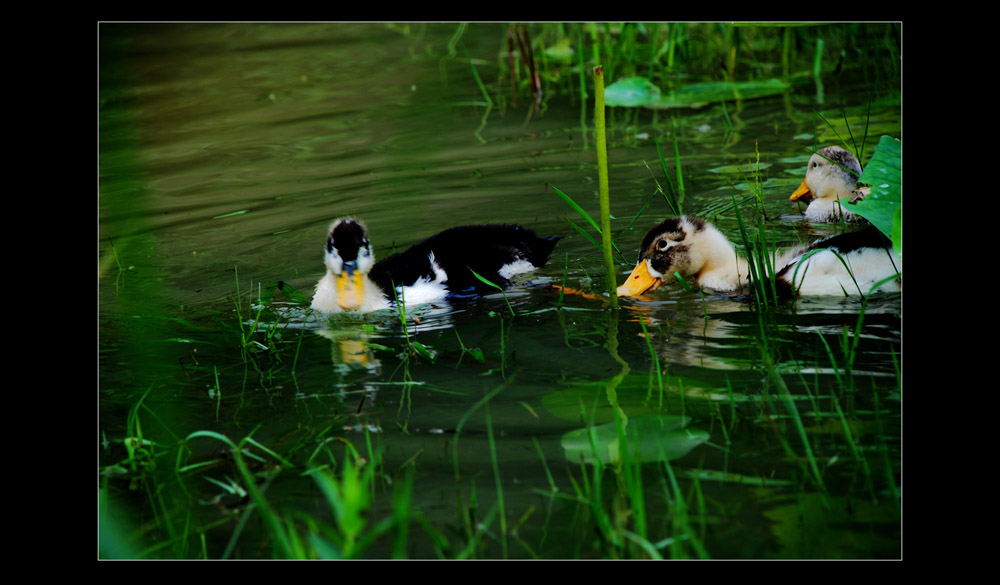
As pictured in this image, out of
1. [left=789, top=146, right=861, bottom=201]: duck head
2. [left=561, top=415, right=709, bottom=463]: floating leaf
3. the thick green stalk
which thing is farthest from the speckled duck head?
[left=561, top=415, right=709, bottom=463]: floating leaf

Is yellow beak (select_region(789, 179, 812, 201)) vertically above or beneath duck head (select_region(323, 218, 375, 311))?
above

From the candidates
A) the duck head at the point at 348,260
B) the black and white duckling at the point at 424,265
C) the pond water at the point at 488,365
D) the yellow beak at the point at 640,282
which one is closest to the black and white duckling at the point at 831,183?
the pond water at the point at 488,365

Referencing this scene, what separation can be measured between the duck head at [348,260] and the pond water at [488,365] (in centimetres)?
17

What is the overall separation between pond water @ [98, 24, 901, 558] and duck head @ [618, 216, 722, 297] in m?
0.12

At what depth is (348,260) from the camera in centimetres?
459

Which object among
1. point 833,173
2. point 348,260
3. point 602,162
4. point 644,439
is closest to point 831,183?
point 833,173

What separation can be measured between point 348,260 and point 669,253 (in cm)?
155

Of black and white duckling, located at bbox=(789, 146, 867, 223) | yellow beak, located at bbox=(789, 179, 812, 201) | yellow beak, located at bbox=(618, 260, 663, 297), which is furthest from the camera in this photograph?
yellow beak, located at bbox=(789, 179, 812, 201)

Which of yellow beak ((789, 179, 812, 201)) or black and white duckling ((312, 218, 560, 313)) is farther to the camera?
yellow beak ((789, 179, 812, 201))

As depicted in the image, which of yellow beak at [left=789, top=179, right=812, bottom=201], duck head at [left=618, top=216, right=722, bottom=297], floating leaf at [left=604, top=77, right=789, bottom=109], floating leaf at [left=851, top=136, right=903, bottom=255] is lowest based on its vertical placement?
duck head at [left=618, top=216, right=722, bottom=297]

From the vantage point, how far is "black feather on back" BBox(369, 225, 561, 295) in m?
4.89

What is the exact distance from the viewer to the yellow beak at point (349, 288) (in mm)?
4625

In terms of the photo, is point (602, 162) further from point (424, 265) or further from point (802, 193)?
point (802, 193)

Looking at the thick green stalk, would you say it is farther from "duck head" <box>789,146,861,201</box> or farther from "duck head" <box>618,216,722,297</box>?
"duck head" <box>789,146,861,201</box>
